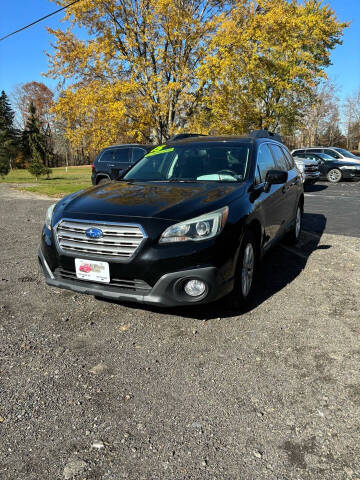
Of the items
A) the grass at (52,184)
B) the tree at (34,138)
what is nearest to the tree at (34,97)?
the tree at (34,138)

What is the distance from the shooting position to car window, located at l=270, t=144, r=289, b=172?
5.33 m

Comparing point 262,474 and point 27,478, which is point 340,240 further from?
point 27,478

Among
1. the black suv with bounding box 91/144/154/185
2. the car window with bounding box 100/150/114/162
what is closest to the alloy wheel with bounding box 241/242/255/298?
the black suv with bounding box 91/144/154/185

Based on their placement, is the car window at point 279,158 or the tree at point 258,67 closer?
the car window at point 279,158

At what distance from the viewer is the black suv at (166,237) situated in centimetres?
312

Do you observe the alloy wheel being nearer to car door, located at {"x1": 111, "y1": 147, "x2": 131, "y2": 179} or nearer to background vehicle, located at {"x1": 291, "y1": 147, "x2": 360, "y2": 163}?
car door, located at {"x1": 111, "y1": 147, "x2": 131, "y2": 179}

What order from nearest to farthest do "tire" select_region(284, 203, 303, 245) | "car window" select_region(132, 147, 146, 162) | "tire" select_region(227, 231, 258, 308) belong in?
"tire" select_region(227, 231, 258, 308), "tire" select_region(284, 203, 303, 245), "car window" select_region(132, 147, 146, 162)

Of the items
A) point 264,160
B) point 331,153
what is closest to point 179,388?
point 264,160

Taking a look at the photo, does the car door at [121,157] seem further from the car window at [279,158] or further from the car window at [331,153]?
the car window at [331,153]

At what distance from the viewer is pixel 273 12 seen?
16625 mm

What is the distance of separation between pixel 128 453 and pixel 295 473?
33.5 inches

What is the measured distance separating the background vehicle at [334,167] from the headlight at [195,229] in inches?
685

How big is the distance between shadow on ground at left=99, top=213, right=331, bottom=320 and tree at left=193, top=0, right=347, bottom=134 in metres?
10.9

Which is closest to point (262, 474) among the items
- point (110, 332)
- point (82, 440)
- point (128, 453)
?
point (128, 453)
